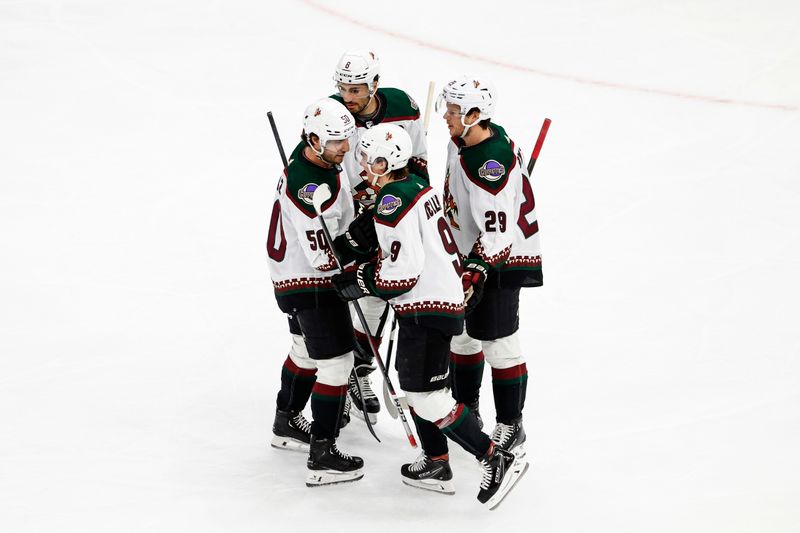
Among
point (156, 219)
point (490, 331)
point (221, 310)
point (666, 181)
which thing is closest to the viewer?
point (490, 331)

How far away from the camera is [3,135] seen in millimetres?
6668

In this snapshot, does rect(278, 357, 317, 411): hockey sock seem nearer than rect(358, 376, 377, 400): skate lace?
Yes

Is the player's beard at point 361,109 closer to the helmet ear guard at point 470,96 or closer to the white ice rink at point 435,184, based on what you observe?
the helmet ear guard at point 470,96

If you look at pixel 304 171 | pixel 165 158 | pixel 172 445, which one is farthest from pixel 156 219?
pixel 304 171

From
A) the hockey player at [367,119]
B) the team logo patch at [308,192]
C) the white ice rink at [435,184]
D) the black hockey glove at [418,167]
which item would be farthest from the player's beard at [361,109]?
the white ice rink at [435,184]

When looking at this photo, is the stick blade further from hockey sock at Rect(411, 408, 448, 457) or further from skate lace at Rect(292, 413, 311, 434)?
skate lace at Rect(292, 413, 311, 434)

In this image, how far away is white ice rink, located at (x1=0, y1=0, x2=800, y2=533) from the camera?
12.6 ft

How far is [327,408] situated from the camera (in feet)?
12.7

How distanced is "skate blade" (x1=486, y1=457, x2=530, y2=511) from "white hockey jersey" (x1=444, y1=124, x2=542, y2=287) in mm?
708

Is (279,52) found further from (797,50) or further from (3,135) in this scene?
(797,50)

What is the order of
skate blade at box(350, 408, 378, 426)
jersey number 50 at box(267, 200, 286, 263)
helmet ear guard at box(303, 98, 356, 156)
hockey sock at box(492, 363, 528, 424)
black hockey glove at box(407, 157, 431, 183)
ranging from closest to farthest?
helmet ear guard at box(303, 98, 356, 156) < jersey number 50 at box(267, 200, 286, 263) < hockey sock at box(492, 363, 528, 424) < black hockey glove at box(407, 157, 431, 183) < skate blade at box(350, 408, 378, 426)

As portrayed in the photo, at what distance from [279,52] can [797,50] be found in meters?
4.15

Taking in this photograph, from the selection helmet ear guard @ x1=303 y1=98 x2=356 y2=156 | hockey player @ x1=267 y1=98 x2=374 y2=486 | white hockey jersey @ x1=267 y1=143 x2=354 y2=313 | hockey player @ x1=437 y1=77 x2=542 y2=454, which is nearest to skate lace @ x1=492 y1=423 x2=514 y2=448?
hockey player @ x1=437 y1=77 x2=542 y2=454

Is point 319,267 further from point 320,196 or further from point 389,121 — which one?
point 389,121
